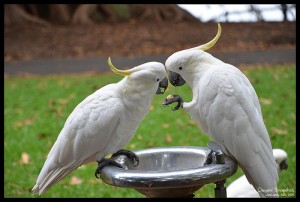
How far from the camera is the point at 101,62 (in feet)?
22.1

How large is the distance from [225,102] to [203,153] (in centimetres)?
29

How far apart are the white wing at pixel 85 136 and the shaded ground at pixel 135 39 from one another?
5.34 meters

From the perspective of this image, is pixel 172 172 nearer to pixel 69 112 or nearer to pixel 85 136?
pixel 85 136

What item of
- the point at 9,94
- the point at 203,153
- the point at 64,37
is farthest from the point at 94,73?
the point at 203,153

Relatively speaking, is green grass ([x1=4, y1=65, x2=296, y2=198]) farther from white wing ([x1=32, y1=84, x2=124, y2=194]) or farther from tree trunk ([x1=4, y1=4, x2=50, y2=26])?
tree trunk ([x1=4, y1=4, x2=50, y2=26])

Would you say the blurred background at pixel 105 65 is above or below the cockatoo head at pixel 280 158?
below

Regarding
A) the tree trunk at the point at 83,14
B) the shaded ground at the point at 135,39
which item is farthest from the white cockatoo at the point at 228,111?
the tree trunk at the point at 83,14

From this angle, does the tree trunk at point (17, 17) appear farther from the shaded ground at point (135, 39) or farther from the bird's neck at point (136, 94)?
the bird's neck at point (136, 94)

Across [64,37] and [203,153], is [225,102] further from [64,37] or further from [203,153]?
[64,37]

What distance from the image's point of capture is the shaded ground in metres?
7.07

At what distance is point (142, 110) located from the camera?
1526 millimetres

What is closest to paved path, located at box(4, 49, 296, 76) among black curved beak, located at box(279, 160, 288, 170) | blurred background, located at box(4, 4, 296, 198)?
blurred background, located at box(4, 4, 296, 198)

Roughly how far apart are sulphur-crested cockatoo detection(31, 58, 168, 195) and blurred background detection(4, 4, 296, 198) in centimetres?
137

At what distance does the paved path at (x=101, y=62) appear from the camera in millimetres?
6329
